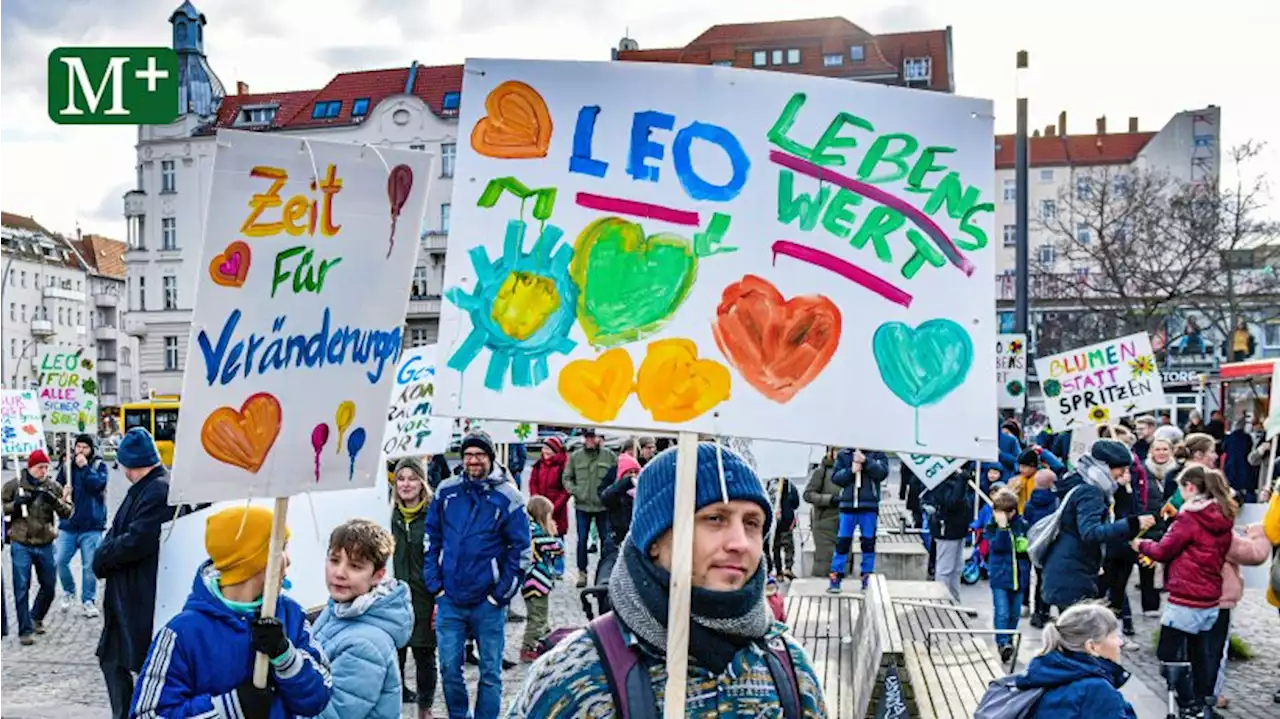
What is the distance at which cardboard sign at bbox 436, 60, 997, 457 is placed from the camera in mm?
3119

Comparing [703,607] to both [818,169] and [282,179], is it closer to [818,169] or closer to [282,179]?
[818,169]

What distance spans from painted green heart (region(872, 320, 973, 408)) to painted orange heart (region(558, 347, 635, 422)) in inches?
22.6

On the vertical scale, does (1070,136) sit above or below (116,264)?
above

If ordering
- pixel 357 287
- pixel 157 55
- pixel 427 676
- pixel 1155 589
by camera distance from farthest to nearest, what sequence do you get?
pixel 1155 589
pixel 427 676
pixel 157 55
pixel 357 287

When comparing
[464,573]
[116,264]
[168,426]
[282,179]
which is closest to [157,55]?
[282,179]

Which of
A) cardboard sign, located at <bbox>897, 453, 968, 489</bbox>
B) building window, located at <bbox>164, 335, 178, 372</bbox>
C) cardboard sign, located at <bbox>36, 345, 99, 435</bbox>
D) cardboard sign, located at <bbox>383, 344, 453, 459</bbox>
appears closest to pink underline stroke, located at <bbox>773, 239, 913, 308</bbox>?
cardboard sign, located at <bbox>383, 344, 453, 459</bbox>

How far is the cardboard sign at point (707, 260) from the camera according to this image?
3.12 meters

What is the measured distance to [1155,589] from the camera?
12781 mm

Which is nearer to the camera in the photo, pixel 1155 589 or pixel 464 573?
pixel 464 573

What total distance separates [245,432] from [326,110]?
217 ft

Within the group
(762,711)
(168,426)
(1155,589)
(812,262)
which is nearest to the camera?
(762,711)

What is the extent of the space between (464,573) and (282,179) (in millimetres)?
3775

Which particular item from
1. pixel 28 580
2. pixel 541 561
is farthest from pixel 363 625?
pixel 28 580

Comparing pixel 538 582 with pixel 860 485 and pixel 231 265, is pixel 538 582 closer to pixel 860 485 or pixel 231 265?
pixel 860 485
